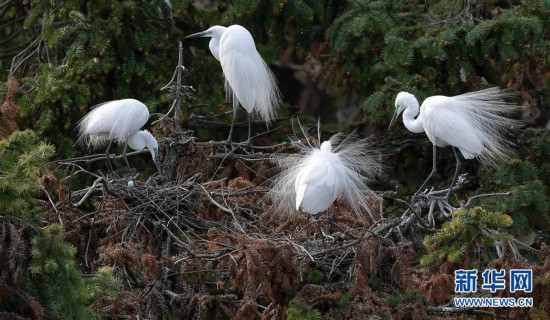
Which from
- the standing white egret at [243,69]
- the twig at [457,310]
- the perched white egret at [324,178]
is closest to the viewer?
the twig at [457,310]

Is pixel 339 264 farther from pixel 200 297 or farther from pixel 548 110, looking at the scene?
pixel 548 110

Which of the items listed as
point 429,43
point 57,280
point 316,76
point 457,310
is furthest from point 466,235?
point 316,76

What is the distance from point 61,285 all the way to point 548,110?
13.3 feet

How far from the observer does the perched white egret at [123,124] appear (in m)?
5.95

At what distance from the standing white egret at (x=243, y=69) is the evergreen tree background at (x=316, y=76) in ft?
0.71

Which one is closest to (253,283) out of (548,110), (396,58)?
(396,58)

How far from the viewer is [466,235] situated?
427 centimetres

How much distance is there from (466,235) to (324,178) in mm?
1120

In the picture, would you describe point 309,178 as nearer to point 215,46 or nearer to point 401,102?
point 401,102

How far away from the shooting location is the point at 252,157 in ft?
20.3

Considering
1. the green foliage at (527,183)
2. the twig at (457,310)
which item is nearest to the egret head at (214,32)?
the green foliage at (527,183)

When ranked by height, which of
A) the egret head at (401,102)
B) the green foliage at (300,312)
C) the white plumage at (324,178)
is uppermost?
the egret head at (401,102)

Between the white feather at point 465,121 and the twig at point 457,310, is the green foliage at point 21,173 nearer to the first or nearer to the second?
the twig at point 457,310

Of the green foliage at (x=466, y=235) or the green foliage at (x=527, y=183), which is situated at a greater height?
the green foliage at (x=466, y=235)
